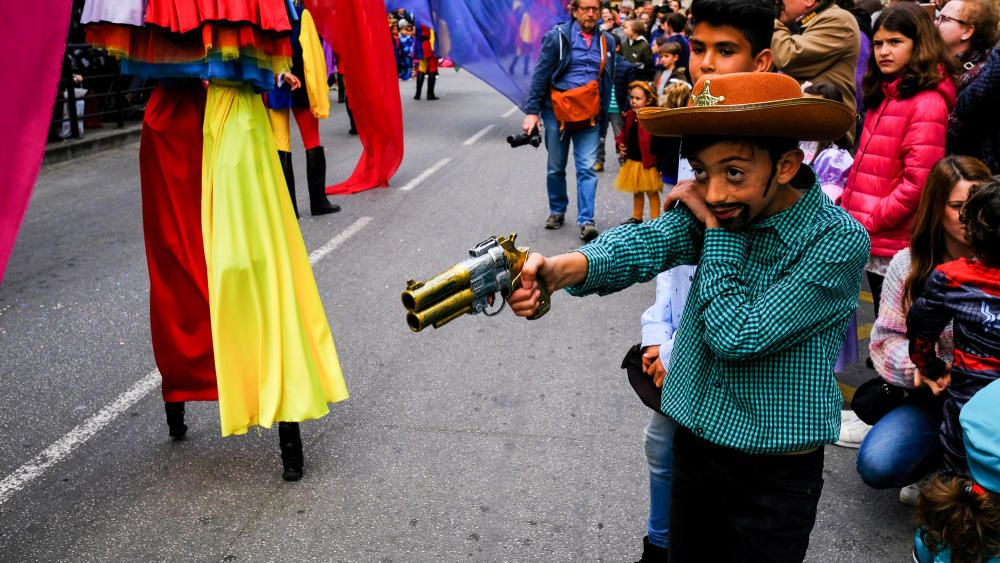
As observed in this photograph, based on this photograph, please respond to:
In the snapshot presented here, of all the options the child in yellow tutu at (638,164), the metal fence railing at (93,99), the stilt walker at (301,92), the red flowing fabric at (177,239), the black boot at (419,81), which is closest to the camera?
the red flowing fabric at (177,239)

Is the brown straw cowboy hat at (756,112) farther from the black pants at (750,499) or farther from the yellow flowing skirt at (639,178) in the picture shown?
the yellow flowing skirt at (639,178)

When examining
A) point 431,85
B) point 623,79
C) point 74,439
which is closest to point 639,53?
point 623,79

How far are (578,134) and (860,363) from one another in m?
3.53

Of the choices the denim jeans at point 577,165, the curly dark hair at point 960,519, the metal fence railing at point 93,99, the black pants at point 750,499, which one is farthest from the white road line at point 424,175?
the black pants at point 750,499

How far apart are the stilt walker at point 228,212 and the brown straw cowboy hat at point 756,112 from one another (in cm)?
214

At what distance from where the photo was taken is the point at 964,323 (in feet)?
9.98

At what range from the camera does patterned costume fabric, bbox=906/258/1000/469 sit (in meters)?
2.96

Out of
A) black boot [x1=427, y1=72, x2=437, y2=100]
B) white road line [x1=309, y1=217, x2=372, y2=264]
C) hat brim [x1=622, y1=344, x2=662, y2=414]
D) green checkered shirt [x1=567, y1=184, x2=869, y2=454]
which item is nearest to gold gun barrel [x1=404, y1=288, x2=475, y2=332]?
green checkered shirt [x1=567, y1=184, x2=869, y2=454]

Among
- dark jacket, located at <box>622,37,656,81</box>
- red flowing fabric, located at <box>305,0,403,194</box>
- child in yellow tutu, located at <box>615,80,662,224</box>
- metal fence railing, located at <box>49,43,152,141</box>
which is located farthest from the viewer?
dark jacket, located at <box>622,37,656,81</box>

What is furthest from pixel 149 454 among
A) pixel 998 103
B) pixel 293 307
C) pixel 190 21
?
pixel 998 103

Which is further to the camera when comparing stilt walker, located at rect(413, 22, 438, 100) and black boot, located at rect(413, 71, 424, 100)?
black boot, located at rect(413, 71, 424, 100)

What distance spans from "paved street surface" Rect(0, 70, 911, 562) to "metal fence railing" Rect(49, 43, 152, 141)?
5389mm

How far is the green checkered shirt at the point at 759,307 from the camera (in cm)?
202

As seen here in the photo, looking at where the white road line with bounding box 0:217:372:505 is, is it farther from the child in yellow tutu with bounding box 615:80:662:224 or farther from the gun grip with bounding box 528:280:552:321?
the child in yellow tutu with bounding box 615:80:662:224
